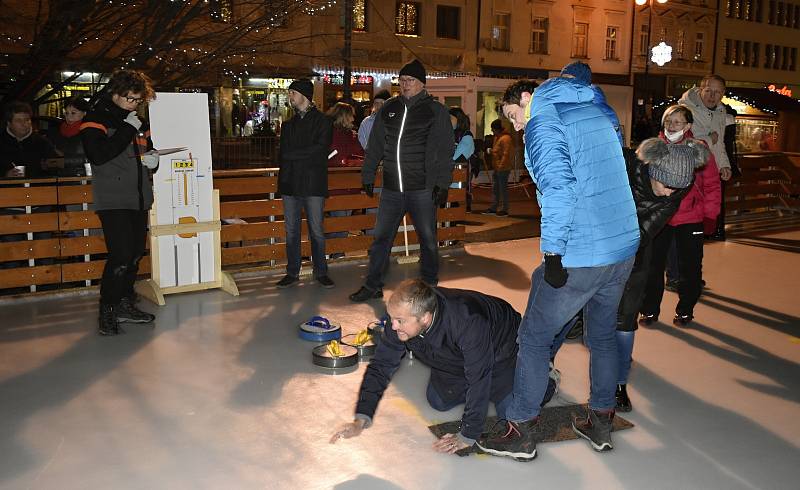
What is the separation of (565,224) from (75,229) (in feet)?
16.5

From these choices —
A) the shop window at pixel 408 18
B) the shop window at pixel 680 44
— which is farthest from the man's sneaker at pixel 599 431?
the shop window at pixel 680 44

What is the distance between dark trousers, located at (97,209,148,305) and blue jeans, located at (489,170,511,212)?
808 centimetres

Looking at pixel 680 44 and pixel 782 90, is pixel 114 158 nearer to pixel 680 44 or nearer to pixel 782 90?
pixel 680 44

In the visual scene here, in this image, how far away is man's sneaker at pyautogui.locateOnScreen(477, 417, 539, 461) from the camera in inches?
152

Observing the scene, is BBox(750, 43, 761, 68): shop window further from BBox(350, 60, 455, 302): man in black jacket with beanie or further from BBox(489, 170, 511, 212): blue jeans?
BBox(350, 60, 455, 302): man in black jacket with beanie

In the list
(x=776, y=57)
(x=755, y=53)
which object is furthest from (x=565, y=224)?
(x=776, y=57)

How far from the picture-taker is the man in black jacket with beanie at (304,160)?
7062mm

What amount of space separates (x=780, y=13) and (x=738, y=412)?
4037 centimetres

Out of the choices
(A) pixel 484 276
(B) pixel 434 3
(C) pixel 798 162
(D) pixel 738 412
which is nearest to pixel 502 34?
(B) pixel 434 3

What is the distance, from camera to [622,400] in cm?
457

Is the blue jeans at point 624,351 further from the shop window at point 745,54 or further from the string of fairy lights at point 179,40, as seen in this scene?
the shop window at point 745,54

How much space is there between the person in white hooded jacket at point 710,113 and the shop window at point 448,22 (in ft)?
58.3

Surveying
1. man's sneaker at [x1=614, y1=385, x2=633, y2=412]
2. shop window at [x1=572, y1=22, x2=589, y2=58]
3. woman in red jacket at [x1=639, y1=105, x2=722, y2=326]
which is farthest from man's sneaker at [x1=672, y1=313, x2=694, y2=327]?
shop window at [x1=572, y1=22, x2=589, y2=58]

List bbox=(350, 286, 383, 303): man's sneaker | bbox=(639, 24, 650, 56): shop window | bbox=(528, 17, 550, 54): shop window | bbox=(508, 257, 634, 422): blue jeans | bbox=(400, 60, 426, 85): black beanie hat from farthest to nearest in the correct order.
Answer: bbox=(639, 24, 650, 56): shop window
bbox=(528, 17, 550, 54): shop window
bbox=(350, 286, 383, 303): man's sneaker
bbox=(400, 60, 426, 85): black beanie hat
bbox=(508, 257, 634, 422): blue jeans
